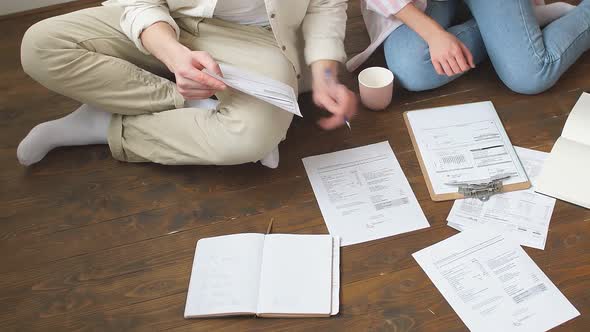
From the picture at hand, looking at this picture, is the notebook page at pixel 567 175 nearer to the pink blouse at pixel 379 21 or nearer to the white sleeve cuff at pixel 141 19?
the pink blouse at pixel 379 21

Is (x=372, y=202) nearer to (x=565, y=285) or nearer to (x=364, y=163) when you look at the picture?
(x=364, y=163)

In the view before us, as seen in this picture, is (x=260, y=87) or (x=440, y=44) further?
(x=440, y=44)

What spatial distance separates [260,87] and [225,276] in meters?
0.41

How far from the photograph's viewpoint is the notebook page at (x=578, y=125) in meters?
1.34

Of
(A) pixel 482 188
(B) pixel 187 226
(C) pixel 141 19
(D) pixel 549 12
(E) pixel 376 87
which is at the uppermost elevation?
(C) pixel 141 19

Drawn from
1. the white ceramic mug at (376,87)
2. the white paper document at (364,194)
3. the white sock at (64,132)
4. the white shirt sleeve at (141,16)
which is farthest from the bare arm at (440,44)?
the white sock at (64,132)

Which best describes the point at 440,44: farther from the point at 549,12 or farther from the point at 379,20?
the point at 549,12

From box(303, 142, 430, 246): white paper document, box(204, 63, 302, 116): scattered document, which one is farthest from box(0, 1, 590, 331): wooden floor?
box(204, 63, 302, 116): scattered document

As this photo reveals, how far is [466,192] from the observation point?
50.6 inches

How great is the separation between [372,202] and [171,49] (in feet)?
1.89

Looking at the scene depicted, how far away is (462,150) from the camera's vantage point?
1371mm

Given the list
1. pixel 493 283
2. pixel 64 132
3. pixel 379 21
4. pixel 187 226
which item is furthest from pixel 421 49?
pixel 64 132

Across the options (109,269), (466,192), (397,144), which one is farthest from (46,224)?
(466,192)

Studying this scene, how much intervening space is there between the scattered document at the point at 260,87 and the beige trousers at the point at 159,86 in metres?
0.10
